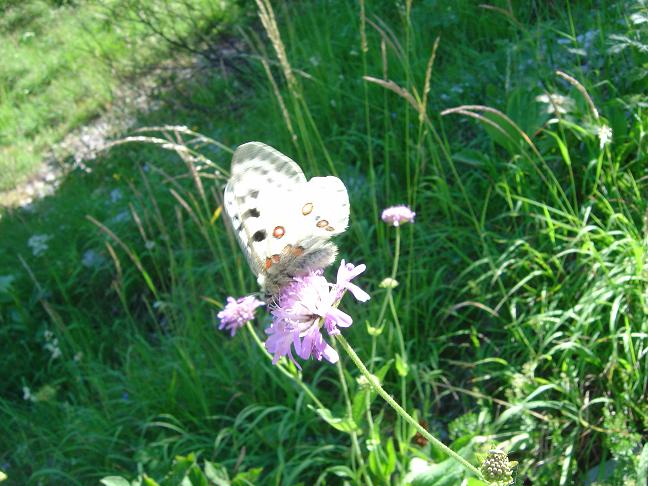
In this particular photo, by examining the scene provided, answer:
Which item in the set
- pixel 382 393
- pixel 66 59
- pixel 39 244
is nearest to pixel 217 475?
pixel 382 393

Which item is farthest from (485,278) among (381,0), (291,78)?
(381,0)

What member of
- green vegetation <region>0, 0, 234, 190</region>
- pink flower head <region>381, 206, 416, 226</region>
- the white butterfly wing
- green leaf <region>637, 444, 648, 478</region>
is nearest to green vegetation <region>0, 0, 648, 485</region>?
green leaf <region>637, 444, 648, 478</region>

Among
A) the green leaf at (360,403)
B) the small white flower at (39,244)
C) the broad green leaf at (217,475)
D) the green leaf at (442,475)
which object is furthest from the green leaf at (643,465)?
the small white flower at (39,244)

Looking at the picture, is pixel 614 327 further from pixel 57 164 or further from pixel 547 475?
pixel 57 164

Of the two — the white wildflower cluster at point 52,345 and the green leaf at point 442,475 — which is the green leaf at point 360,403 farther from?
the white wildflower cluster at point 52,345

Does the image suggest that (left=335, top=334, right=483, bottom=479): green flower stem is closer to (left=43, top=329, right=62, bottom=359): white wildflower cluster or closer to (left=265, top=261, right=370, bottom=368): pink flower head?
(left=265, top=261, right=370, bottom=368): pink flower head

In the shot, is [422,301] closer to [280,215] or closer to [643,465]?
[643,465]

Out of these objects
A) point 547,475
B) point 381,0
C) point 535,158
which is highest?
point 381,0
